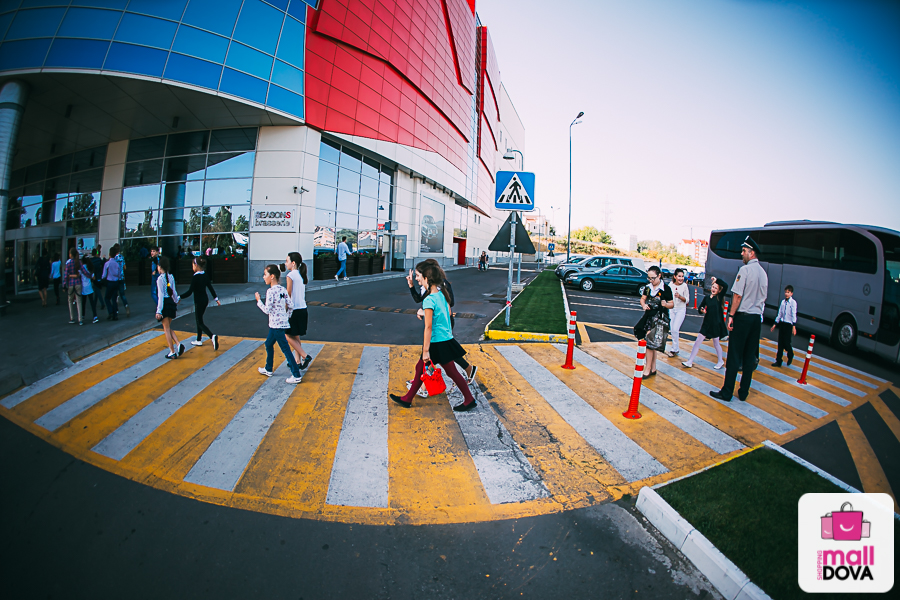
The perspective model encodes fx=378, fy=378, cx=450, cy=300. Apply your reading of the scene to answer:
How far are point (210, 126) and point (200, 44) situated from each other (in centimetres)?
385

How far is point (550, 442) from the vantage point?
13.9 ft

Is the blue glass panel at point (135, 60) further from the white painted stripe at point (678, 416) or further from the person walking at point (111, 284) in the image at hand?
the white painted stripe at point (678, 416)

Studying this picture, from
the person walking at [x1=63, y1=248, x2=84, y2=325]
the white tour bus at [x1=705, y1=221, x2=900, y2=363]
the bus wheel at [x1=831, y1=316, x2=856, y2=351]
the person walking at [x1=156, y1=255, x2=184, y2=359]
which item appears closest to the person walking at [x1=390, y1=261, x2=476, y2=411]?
the person walking at [x1=156, y1=255, x2=184, y2=359]

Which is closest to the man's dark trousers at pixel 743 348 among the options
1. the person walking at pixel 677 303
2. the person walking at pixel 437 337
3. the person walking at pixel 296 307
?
the person walking at pixel 677 303

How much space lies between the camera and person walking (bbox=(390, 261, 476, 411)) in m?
4.66

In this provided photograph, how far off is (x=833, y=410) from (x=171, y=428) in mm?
9025

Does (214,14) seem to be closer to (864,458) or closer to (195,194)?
(195,194)

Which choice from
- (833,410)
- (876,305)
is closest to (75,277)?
(833,410)

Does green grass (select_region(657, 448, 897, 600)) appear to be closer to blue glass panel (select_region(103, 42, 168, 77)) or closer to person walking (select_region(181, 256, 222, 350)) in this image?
person walking (select_region(181, 256, 222, 350))

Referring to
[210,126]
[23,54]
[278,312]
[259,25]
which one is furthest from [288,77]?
[278,312]

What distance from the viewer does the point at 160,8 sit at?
572 inches

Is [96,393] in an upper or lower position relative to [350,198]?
lower

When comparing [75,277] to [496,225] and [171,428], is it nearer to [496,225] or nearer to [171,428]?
[171,428]

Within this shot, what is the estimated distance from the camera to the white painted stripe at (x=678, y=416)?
170 inches
